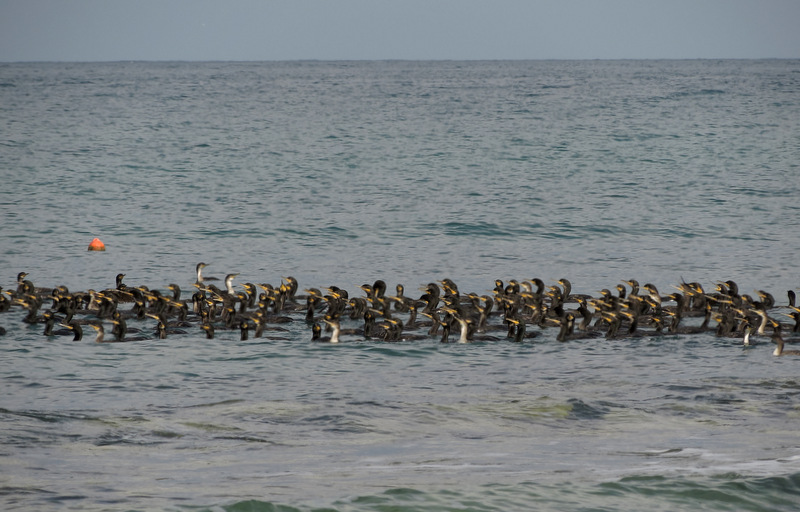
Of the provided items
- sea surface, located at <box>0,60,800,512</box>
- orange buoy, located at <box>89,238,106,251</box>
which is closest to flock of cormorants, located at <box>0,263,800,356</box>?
sea surface, located at <box>0,60,800,512</box>

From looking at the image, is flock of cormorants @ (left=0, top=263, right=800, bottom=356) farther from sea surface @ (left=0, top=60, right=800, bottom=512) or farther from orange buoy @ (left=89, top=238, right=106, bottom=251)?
orange buoy @ (left=89, top=238, right=106, bottom=251)

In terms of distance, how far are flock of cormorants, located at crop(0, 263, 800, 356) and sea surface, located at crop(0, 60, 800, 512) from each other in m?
0.29

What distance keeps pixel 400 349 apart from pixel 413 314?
188 centimetres

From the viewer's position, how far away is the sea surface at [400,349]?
34.0 feet

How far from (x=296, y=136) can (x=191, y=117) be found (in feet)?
55.7

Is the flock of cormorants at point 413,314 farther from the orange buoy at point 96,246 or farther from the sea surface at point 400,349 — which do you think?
the orange buoy at point 96,246

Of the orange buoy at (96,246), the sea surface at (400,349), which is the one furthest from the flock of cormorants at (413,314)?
the orange buoy at (96,246)

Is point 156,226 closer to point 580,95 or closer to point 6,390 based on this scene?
point 6,390

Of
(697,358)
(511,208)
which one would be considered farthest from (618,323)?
(511,208)

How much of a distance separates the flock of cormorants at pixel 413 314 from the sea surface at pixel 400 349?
0.95 ft

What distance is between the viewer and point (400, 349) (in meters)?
16.5

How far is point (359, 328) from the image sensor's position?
17.7m

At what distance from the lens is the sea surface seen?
10.4 m

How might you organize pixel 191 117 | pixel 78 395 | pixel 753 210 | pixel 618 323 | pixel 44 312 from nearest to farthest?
pixel 78 395 < pixel 618 323 < pixel 44 312 < pixel 753 210 < pixel 191 117
